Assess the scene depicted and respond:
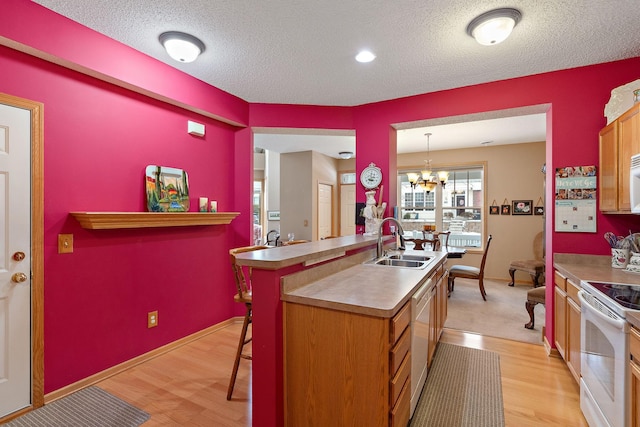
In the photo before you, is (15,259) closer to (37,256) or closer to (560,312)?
(37,256)

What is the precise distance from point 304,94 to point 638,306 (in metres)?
3.14

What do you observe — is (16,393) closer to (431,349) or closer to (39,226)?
(39,226)

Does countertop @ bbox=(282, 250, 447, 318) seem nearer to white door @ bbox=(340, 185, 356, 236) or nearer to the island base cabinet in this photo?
the island base cabinet

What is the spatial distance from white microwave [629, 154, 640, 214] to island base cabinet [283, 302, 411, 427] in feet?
5.69

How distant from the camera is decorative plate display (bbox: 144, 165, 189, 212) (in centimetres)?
273

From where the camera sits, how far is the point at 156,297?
2828mm

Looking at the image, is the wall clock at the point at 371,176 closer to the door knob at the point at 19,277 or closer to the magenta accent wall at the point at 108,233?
the magenta accent wall at the point at 108,233

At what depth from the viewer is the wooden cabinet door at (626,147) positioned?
2.09 metres

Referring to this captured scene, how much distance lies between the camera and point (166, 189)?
9.37 ft

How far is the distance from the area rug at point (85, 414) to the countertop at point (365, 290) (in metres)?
1.41

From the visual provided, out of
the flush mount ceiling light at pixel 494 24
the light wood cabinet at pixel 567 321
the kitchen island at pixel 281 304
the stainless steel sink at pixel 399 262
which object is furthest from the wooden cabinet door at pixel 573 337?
the flush mount ceiling light at pixel 494 24

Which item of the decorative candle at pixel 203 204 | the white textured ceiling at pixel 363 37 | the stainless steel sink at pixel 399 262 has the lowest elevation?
the stainless steel sink at pixel 399 262

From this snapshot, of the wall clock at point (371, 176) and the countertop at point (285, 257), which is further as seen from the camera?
the wall clock at point (371, 176)

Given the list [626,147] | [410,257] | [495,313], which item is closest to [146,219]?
[410,257]
